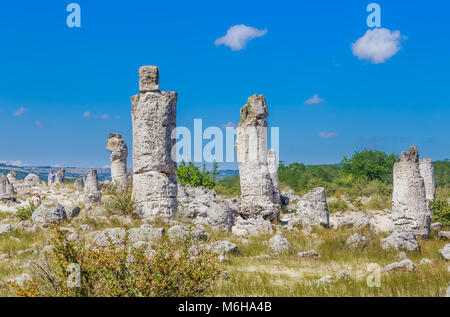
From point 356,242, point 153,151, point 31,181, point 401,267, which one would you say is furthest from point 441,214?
point 31,181

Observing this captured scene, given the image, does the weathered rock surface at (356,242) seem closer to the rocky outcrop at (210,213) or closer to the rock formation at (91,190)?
the rocky outcrop at (210,213)

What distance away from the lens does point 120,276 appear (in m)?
4.76

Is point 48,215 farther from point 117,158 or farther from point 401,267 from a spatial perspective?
point 117,158

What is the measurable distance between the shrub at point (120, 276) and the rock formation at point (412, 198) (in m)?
7.51

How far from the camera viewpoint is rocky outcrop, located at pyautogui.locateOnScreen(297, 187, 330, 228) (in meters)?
13.6

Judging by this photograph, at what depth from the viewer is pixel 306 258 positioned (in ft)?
28.2

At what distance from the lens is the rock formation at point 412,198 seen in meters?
10.8

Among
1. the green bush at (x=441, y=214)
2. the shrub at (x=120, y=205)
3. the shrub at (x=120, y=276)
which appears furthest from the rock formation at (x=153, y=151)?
the green bush at (x=441, y=214)

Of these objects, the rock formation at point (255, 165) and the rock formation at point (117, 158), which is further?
the rock formation at point (117, 158)

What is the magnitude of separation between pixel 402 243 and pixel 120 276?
666 cm

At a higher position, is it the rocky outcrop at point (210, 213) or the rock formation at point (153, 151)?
the rock formation at point (153, 151)

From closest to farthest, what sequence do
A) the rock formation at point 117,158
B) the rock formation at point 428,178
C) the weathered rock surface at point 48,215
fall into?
1. the weathered rock surface at point 48,215
2. the rock formation at point 428,178
3. the rock formation at point 117,158
